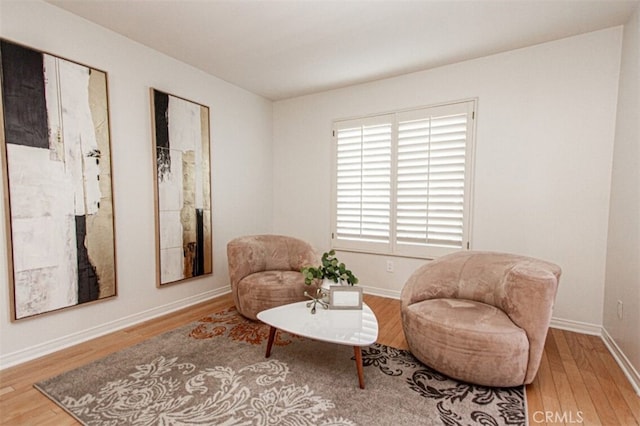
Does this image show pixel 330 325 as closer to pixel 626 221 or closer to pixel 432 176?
pixel 432 176

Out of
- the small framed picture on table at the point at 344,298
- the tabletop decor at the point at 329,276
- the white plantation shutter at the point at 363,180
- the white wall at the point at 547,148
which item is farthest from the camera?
the white plantation shutter at the point at 363,180

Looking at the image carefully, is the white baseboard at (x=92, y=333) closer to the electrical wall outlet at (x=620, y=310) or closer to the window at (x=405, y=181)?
the window at (x=405, y=181)

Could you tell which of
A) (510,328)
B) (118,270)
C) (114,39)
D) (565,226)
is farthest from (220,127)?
(565,226)

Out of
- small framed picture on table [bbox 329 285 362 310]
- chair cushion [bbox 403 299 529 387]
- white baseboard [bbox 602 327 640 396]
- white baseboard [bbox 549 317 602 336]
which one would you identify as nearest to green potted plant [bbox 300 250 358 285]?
small framed picture on table [bbox 329 285 362 310]

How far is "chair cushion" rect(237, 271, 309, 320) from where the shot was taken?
9.30ft

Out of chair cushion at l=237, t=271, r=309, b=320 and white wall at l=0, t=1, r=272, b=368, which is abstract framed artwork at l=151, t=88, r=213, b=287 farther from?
chair cushion at l=237, t=271, r=309, b=320

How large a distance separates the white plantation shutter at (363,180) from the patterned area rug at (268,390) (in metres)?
1.70

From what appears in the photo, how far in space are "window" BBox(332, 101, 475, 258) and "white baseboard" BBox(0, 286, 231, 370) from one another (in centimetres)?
195

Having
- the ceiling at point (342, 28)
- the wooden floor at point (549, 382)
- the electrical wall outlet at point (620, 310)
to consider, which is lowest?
the wooden floor at point (549, 382)

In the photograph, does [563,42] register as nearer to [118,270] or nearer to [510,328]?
[510,328]

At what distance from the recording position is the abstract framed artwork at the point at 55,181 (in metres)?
2.14

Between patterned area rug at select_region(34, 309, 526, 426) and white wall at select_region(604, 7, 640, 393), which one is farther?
white wall at select_region(604, 7, 640, 393)

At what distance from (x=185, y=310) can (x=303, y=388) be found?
192 centimetres

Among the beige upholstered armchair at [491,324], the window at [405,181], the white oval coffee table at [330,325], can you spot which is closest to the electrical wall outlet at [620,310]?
the beige upholstered armchair at [491,324]
